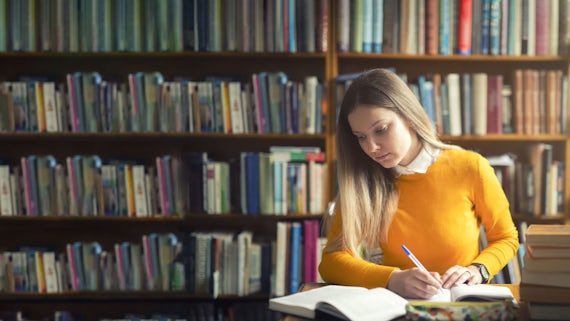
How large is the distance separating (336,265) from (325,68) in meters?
1.62

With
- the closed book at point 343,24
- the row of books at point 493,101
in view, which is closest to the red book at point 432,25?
the row of books at point 493,101

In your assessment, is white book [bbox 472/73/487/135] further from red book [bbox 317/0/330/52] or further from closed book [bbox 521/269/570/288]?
closed book [bbox 521/269/570/288]

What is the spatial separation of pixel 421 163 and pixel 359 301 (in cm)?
61

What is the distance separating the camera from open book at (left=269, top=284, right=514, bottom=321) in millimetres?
1281

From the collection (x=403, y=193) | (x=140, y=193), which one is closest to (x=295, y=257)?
(x=140, y=193)

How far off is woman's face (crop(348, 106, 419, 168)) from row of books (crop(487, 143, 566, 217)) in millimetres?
1417

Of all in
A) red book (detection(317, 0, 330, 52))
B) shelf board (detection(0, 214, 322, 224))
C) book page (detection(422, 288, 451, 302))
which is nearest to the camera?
book page (detection(422, 288, 451, 302))

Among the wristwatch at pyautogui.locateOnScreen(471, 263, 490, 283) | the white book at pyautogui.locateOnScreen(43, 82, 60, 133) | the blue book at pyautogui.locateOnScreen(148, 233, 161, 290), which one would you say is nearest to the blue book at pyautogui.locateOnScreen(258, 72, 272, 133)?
the blue book at pyautogui.locateOnScreen(148, 233, 161, 290)

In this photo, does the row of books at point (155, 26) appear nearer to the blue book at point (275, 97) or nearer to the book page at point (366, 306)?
the blue book at point (275, 97)

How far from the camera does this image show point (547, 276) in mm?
1272

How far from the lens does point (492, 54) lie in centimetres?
302

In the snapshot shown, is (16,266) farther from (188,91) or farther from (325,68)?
(325,68)

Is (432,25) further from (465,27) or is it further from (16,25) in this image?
(16,25)

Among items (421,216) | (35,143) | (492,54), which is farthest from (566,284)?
(35,143)
